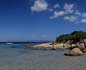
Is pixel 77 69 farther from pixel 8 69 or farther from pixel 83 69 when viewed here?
pixel 8 69

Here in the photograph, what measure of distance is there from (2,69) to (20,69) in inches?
93.2

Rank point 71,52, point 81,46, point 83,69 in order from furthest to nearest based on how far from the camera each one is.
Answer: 1. point 81,46
2. point 71,52
3. point 83,69

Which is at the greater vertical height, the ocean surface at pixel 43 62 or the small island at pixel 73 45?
the small island at pixel 73 45

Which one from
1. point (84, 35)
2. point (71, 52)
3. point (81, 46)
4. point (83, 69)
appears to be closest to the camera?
point (83, 69)

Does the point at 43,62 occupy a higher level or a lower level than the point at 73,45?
lower

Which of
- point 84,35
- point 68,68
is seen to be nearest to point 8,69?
point 68,68

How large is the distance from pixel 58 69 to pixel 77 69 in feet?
7.48

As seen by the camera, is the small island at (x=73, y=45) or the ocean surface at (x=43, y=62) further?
the small island at (x=73, y=45)

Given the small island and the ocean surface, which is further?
the small island

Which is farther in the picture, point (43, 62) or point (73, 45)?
point (73, 45)

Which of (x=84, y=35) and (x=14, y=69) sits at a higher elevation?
(x=84, y=35)

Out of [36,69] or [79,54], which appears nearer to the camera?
[36,69]

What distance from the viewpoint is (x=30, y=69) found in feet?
92.6

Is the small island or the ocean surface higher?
the small island
